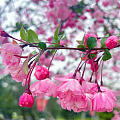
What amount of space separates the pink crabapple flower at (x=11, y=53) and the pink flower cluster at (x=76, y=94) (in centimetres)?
14

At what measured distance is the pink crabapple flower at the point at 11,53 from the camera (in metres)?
0.76

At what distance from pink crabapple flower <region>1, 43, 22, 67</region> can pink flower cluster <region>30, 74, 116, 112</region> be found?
0.46ft

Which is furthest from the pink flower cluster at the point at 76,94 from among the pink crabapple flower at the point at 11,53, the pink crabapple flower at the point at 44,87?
the pink crabapple flower at the point at 11,53

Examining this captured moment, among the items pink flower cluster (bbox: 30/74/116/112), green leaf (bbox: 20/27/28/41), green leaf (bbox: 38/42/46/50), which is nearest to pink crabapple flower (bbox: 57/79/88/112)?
pink flower cluster (bbox: 30/74/116/112)

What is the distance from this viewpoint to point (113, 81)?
18.5ft

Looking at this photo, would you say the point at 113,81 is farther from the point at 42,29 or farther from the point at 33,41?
the point at 33,41

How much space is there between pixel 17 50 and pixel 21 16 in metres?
2.84

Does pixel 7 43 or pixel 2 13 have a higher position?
pixel 2 13

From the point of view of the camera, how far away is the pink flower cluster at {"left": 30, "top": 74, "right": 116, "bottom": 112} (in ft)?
2.14

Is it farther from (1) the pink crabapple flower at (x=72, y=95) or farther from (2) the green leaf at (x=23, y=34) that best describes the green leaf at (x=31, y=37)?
(1) the pink crabapple flower at (x=72, y=95)

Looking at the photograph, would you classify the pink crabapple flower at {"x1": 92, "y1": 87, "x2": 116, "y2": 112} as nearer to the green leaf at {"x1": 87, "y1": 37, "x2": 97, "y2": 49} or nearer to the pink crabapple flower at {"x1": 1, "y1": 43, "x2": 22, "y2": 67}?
the green leaf at {"x1": 87, "y1": 37, "x2": 97, "y2": 49}

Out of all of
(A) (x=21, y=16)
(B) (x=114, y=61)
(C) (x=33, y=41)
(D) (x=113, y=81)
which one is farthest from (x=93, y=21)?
(D) (x=113, y=81)

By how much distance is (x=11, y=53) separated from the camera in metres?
0.76

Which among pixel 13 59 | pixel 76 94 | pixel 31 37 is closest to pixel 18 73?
pixel 13 59
